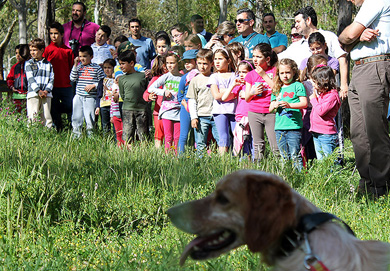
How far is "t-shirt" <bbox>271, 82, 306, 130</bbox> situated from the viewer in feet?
21.6

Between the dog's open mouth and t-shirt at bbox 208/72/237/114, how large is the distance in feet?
16.5

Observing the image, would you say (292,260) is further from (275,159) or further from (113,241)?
(275,159)

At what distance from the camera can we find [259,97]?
279 inches

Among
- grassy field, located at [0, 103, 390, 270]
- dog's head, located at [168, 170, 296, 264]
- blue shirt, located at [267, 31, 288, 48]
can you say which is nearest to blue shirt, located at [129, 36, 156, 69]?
blue shirt, located at [267, 31, 288, 48]

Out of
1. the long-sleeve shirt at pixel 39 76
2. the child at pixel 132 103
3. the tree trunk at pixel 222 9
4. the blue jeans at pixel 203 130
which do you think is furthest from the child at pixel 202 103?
the tree trunk at pixel 222 9

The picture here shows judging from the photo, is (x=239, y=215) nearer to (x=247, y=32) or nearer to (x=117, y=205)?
(x=117, y=205)

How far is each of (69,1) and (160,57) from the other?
82.4 feet

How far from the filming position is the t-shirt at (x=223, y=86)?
7391 mm

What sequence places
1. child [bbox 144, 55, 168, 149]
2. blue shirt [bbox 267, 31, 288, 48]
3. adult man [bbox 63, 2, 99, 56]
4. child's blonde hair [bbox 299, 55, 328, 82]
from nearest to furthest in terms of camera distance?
child's blonde hair [bbox 299, 55, 328, 82], child [bbox 144, 55, 168, 149], blue shirt [bbox 267, 31, 288, 48], adult man [bbox 63, 2, 99, 56]

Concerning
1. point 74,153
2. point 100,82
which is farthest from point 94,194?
point 100,82

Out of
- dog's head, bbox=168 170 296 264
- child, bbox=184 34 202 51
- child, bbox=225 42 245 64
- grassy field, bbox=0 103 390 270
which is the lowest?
grassy field, bbox=0 103 390 270

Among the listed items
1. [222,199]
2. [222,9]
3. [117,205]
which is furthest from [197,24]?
[222,9]

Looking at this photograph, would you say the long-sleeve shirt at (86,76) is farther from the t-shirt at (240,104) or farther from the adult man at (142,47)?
the t-shirt at (240,104)

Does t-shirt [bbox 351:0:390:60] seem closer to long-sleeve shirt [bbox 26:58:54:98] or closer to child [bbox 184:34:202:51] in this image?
child [bbox 184:34:202:51]
